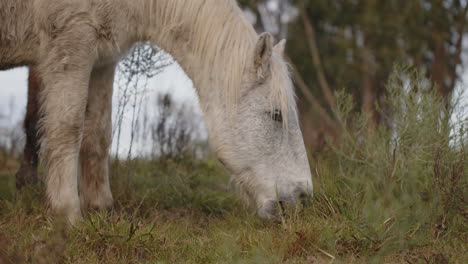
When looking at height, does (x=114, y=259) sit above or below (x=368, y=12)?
below

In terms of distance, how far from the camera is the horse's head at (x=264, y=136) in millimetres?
3949

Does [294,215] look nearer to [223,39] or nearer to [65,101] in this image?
[223,39]

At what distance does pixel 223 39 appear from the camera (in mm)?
4223

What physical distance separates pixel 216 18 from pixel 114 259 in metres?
2.05

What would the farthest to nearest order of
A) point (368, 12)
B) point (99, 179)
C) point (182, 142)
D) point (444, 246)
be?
point (368, 12) → point (182, 142) → point (99, 179) → point (444, 246)

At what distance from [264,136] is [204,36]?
3.02 ft

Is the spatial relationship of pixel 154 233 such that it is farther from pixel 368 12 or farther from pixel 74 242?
pixel 368 12

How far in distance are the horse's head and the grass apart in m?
0.24

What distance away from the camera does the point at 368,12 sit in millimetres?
13914

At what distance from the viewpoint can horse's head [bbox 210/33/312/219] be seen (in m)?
3.95

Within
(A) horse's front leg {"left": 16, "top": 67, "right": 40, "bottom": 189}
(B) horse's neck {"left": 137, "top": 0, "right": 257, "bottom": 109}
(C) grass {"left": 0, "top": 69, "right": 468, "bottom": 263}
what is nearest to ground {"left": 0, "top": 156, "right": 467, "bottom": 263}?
(C) grass {"left": 0, "top": 69, "right": 468, "bottom": 263}

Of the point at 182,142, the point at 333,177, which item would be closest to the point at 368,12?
the point at 182,142

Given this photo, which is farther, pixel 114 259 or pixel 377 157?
pixel 377 157

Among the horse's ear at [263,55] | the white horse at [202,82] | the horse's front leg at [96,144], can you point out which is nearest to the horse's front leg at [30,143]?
the horse's front leg at [96,144]
